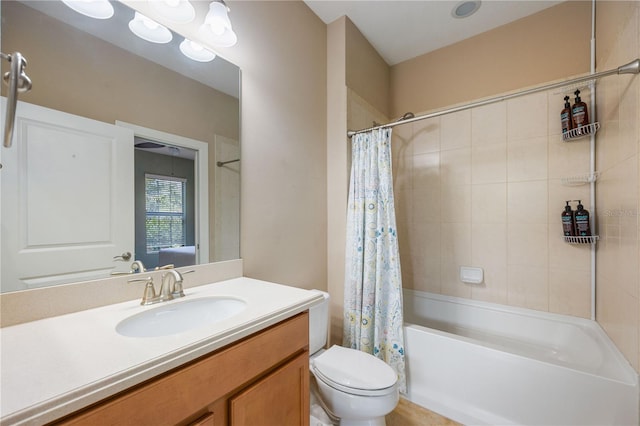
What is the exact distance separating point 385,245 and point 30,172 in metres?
1.71

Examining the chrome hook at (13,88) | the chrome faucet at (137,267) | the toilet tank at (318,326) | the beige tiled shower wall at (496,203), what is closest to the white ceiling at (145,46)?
the chrome hook at (13,88)

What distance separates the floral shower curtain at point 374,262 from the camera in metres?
1.76

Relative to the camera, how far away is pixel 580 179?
5.81 feet

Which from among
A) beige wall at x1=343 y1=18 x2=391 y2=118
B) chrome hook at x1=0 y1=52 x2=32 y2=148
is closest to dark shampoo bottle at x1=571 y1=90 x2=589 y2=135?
beige wall at x1=343 y1=18 x2=391 y2=118

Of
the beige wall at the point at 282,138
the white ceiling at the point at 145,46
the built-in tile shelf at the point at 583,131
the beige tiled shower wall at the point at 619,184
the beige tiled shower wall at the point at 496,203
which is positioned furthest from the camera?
the beige tiled shower wall at the point at 496,203

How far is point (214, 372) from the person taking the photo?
0.69m

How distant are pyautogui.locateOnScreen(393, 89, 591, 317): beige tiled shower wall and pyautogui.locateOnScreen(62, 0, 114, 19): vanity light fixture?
225 cm

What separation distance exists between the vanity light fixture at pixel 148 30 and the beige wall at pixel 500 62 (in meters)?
2.13

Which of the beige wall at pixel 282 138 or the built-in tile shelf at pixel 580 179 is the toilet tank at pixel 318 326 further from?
the built-in tile shelf at pixel 580 179

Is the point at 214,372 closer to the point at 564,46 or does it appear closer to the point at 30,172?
the point at 30,172

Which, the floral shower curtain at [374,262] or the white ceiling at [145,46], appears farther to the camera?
the floral shower curtain at [374,262]

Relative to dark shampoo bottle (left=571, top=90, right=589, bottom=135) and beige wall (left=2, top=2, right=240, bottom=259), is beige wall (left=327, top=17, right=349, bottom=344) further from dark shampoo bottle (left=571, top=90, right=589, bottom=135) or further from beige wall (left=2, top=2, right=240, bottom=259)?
dark shampoo bottle (left=571, top=90, right=589, bottom=135)

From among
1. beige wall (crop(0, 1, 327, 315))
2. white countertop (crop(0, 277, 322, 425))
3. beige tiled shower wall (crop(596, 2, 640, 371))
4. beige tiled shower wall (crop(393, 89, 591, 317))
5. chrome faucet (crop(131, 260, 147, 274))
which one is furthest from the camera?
beige tiled shower wall (crop(393, 89, 591, 317))

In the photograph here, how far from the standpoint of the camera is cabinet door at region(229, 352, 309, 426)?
2.51 ft
